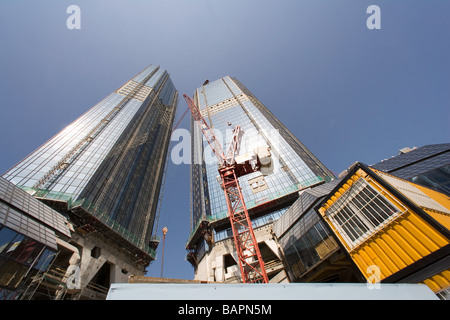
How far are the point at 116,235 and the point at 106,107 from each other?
177ft

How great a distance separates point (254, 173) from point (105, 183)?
135 feet

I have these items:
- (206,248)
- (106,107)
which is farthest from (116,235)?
(106,107)

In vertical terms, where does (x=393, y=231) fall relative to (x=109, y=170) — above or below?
below

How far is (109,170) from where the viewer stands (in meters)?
54.2

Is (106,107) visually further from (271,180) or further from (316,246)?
(316,246)

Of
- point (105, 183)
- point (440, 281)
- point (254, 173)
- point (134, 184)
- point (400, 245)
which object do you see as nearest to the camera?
point (440, 281)

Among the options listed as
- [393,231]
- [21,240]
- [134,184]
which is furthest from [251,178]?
[21,240]

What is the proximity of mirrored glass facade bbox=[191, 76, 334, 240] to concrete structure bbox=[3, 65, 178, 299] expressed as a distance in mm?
17594

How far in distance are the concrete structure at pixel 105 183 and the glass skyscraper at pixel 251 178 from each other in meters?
Result: 15.1

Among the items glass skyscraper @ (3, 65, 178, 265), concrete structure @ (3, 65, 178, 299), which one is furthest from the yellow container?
glass skyscraper @ (3, 65, 178, 265)

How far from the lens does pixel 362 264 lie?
13812 millimetres

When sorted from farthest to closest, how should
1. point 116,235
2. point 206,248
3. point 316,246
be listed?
point 206,248 < point 116,235 < point 316,246

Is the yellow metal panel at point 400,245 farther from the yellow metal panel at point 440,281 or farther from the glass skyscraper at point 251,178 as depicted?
the glass skyscraper at point 251,178

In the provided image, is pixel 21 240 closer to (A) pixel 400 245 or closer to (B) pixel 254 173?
(A) pixel 400 245
